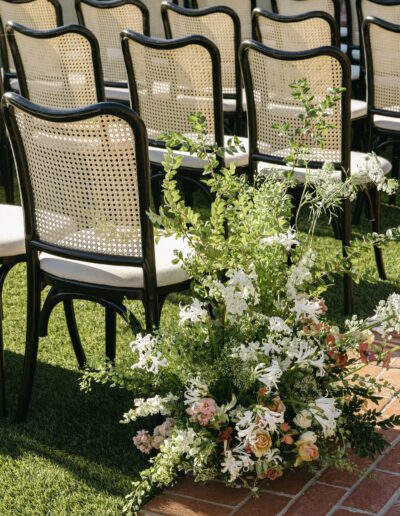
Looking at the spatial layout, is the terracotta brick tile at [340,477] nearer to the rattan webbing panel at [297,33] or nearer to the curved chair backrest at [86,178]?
the curved chair backrest at [86,178]

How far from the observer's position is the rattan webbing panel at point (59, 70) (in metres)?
4.93

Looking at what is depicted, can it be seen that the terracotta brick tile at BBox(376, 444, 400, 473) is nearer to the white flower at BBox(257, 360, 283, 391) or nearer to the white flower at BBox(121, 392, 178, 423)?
the white flower at BBox(257, 360, 283, 391)

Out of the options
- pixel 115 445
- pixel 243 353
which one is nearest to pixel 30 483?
pixel 115 445

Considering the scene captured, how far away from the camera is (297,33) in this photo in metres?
5.91

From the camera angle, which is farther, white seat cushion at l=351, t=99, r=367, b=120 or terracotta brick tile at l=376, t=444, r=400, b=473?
white seat cushion at l=351, t=99, r=367, b=120

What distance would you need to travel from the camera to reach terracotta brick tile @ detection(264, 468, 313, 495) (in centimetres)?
320

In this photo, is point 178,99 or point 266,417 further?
point 178,99

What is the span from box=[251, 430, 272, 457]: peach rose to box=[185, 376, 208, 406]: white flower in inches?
8.6

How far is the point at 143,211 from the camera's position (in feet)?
10.9

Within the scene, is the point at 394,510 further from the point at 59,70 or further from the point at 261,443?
the point at 59,70

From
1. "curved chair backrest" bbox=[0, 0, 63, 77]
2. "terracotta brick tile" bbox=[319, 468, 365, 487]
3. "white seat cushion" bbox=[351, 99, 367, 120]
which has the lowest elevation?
"terracotta brick tile" bbox=[319, 468, 365, 487]

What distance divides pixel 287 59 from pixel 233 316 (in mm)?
1682

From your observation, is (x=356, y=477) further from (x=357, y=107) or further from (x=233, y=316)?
(x=357, y=107)

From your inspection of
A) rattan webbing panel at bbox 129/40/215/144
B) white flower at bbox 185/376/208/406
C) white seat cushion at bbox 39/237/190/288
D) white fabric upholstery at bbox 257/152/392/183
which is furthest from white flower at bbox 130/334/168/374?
rattan webbing panel at bbox 129/40/215/144
